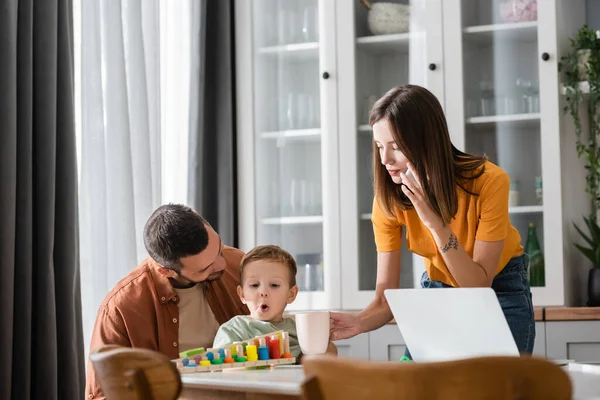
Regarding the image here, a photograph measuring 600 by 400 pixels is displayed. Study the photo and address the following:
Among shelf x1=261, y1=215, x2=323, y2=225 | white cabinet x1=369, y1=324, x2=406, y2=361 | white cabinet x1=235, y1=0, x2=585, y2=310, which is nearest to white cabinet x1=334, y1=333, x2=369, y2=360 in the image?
white cabinet x1=369, y1=324, x2=406, y2=361

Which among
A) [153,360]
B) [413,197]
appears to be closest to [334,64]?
[413,197]

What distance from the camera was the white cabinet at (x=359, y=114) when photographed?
316cm

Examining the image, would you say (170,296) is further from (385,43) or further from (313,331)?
(385,43)

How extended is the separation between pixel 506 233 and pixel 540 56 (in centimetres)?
135

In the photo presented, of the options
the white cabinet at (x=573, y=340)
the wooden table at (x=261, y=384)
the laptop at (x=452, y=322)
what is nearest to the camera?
the wooden table at (x=261, y=384)

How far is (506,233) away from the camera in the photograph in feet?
6.59

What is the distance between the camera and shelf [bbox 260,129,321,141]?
136 inches

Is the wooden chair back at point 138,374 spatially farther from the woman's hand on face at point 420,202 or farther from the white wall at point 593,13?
the white wall at point 593,13

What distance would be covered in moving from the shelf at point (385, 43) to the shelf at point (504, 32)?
24cm

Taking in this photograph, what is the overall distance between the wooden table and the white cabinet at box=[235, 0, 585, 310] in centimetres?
180

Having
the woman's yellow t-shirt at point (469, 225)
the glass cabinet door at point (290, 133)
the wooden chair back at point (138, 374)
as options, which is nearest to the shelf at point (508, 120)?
the glass cabinet door at point (290, 133)

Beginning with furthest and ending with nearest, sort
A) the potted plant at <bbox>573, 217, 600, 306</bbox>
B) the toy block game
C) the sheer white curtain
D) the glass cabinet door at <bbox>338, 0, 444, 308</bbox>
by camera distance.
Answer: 1. the glass cabinet door at <bbox>338, 0, 444, 308</bbox>
2. the potted plant at <bbox>573, 217, 600, 306</bbox>
3. the sheer white curtain
4. the toy block game

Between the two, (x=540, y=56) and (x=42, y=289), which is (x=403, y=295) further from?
(x=540, y=56)

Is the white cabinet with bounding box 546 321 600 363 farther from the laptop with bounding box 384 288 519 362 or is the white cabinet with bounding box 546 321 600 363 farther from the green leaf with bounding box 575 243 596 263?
the laptop with bounding box 384 288 519 362
